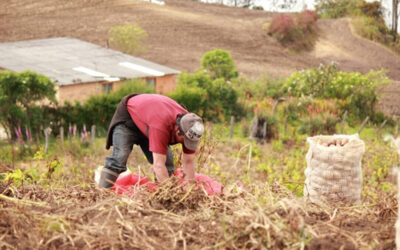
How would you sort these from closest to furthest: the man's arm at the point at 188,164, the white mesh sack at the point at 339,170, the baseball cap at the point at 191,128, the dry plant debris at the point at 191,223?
the dry plant debris at the point at 191,223 → the baseball cap at the point at 191,128 → the man's arm at the point at 188,164 → the white mesh sack at the point at 339,170

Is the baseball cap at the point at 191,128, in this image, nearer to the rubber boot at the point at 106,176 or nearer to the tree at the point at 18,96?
the rubber boot at the point at 106,176

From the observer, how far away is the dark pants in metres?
4.99

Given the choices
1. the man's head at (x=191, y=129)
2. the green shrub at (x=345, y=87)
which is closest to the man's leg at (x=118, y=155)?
the man's head at (x=191, y=129)

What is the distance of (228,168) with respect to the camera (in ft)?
32.8

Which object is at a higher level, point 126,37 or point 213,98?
point 126,37

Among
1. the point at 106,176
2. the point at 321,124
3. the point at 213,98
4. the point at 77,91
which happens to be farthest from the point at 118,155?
the point at 77,91

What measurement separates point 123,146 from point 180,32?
1196 inches

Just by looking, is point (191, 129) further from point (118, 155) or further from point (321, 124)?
point (321, 124)

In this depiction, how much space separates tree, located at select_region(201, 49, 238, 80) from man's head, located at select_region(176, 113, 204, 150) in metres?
15.8

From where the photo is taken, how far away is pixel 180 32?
115ft

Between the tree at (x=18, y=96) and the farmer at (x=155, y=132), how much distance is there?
7.90 m

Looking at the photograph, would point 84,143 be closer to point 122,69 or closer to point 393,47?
point 122,69

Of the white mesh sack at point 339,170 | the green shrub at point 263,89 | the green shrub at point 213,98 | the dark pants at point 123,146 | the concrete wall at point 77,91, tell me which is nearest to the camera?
the dark pants at point 123,146

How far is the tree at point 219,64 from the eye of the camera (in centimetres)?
2019
